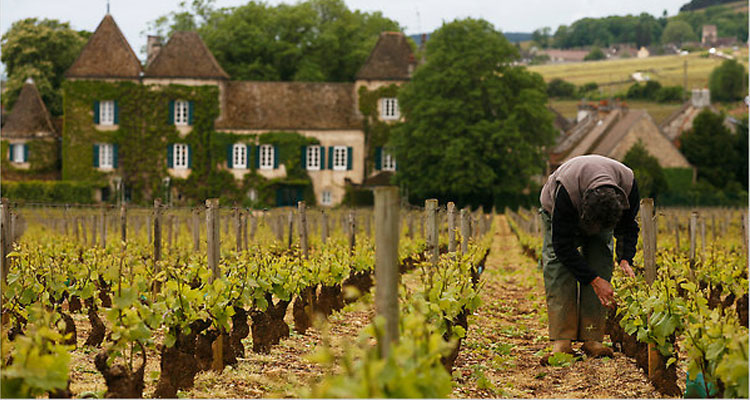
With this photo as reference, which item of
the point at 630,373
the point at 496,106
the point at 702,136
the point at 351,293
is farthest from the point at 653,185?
the point at 351,293

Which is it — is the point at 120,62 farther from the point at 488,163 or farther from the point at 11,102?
the point at 488,163

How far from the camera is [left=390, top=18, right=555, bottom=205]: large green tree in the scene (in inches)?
1687

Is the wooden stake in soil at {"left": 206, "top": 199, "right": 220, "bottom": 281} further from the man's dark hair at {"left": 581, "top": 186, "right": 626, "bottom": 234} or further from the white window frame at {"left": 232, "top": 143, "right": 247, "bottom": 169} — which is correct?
the white window frame at {"left": 232, "top": 143, "right": 247, "bottom": 169}

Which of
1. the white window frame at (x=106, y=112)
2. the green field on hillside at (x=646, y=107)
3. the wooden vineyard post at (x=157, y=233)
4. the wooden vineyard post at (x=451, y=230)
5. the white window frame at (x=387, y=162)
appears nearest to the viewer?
the wooden vineyard post at (x=451, y=230)

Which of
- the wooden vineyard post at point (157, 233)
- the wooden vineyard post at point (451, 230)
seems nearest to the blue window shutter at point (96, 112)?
the wooden vineyard post at point (157, 233)

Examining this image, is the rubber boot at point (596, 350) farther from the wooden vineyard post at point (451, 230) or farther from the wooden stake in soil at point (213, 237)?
the wooden stake in soil at point (213, 237)

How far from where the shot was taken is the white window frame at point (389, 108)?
4881 centimetres

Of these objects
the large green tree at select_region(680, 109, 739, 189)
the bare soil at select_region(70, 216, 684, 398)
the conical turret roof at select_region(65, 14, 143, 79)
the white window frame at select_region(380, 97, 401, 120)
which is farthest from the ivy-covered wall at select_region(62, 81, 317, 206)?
the bare soil at select_region(70, 216, 684, 398)

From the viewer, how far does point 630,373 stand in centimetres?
689

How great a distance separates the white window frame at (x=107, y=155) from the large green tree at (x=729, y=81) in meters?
55.3

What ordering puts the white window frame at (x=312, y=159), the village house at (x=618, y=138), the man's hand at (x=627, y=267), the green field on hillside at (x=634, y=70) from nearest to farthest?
1. the man's hand at (x=627, y=267)
2. the white window frame at (x=312, y=159)
3. the village house at (x=618, y=138)
4. the green field on hillside at (x=634, y=70)

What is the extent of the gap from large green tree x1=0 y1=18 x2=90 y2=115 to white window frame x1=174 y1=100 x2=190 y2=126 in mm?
9610

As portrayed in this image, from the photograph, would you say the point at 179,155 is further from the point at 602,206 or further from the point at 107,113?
the point at 602,206

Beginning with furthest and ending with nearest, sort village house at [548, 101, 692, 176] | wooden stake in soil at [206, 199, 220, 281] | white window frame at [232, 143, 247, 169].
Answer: village house at [548, 101, 692, 176] < white window frame at [232, 143, 247, 169] < wooden stake in soil at [206, 199, 220, 281]
